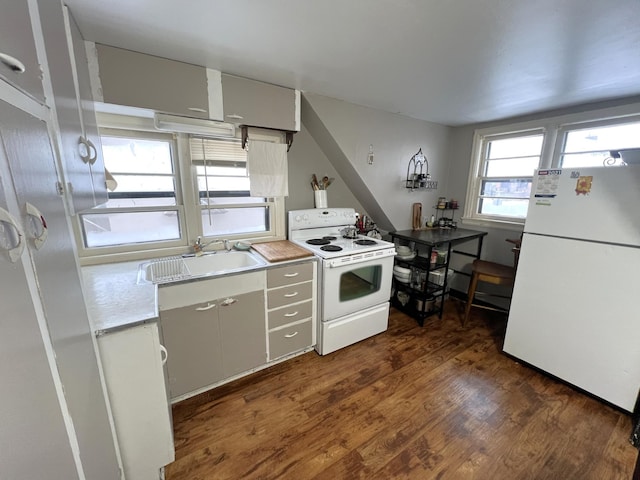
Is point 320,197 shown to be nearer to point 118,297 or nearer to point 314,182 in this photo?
point 314,182

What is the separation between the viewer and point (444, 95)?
2.16 meters

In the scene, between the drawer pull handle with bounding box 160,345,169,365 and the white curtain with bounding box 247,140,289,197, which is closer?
the drawer pull handle with bounding box 160,345,169,365

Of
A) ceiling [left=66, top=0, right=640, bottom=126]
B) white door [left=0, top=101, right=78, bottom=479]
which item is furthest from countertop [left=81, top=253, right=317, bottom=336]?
ceiling [left=66, top=0, right=640, bottom=126]

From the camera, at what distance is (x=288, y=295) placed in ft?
6.70

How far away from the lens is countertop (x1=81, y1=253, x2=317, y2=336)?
1.08m

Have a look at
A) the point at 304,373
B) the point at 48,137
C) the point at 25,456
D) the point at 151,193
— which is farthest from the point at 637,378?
the point at 151,193

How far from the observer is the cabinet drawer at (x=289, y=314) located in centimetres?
201

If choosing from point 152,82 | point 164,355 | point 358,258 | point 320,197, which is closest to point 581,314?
point 358,258

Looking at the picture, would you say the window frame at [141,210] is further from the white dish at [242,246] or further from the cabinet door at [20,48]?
the cabinet door at [20,48]

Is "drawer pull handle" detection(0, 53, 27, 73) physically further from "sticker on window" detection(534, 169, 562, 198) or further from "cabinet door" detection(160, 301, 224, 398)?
"sticker on window" detection(534, 169, 562, 198)

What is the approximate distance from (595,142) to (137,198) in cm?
404

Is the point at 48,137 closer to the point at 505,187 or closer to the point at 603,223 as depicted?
the point at 603,223

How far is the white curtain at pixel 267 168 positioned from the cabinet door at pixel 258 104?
0.74 ft

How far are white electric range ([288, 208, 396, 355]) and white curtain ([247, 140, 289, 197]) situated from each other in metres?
0.33
